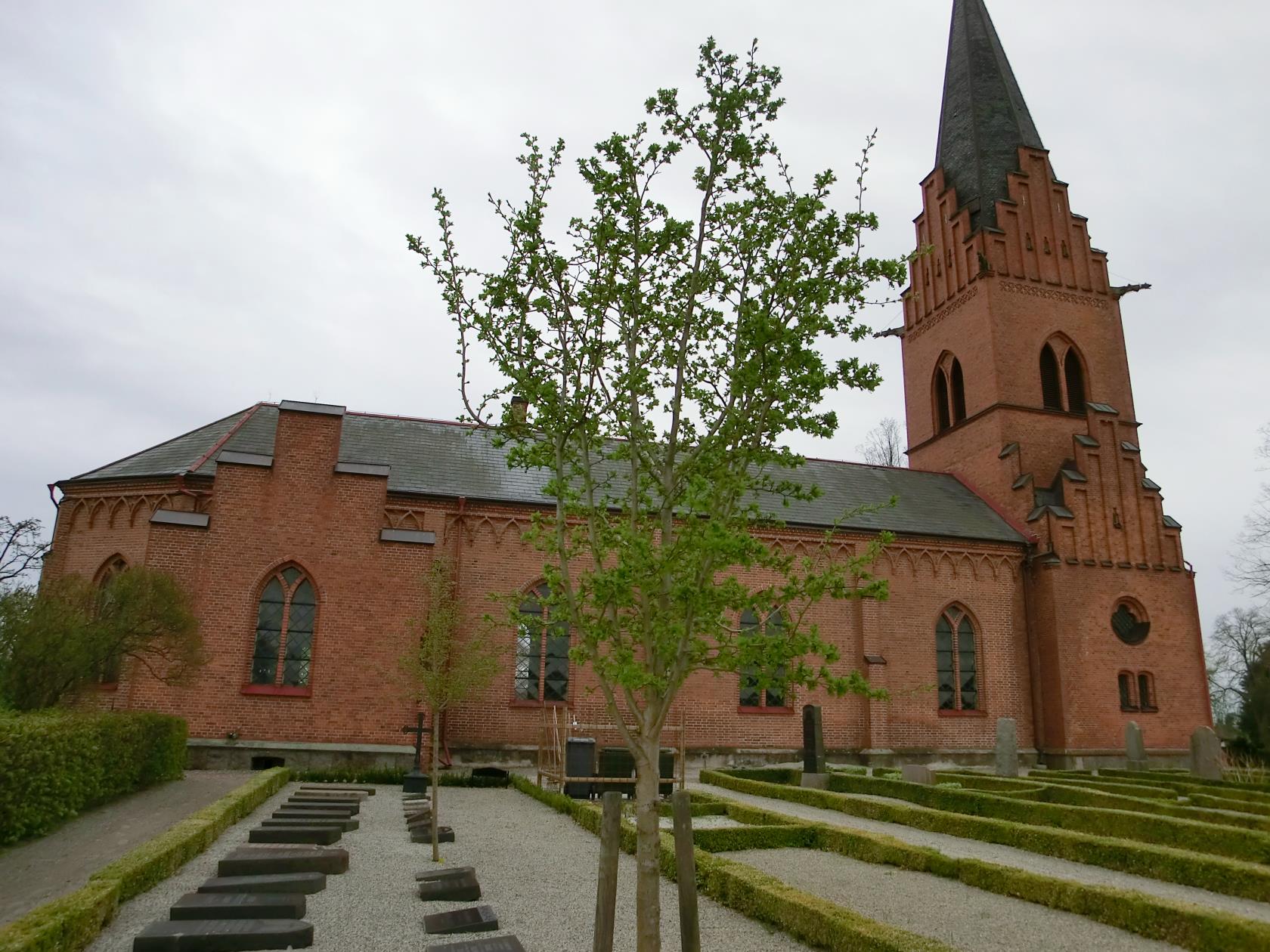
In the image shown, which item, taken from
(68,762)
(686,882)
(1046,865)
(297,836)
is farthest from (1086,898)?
(68,762)

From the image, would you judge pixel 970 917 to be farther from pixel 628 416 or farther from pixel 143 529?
pixel 143 529

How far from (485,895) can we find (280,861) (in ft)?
7.16

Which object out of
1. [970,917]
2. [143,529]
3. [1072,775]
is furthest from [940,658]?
[143,529]

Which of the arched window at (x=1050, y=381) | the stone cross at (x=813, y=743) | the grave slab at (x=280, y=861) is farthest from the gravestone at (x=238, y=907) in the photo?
the arched window at (x=1050, y=381)

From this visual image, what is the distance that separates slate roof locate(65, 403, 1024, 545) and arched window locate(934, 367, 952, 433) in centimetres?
332

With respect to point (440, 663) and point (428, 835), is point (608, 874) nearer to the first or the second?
point (428, 835)

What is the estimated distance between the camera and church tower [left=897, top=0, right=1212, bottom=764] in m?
25.4

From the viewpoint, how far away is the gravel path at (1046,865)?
30.1 ft

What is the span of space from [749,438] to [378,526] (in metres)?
15.5

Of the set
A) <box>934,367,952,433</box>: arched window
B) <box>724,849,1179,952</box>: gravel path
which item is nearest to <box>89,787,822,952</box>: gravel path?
<box>724,849,1179,952</box>: gravel path

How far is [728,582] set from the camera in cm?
566

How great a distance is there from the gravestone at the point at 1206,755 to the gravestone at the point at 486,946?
60.6ft

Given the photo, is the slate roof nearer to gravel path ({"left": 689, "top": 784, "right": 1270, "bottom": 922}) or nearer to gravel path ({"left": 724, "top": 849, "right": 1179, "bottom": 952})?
gravel path ({"left": 689, "top": 784, "right": 1270, "bottom": 922})

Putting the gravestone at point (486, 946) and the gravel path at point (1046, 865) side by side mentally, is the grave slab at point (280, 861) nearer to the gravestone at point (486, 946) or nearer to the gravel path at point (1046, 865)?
the gravestone at point (486, 946)
